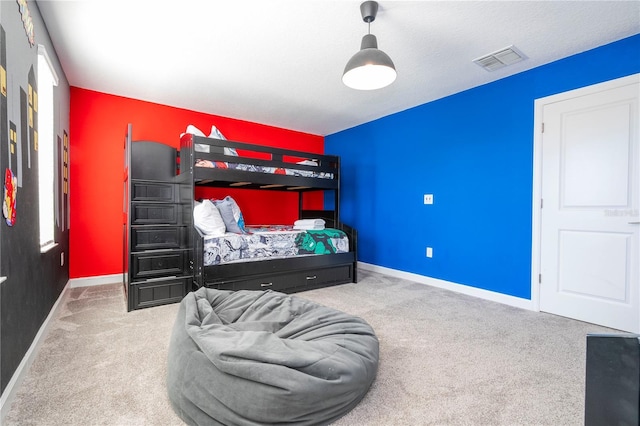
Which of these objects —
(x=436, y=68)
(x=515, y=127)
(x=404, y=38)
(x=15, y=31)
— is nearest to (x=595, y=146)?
(x=515, y=127)

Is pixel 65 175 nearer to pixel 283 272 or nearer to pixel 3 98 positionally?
pixel 3 98

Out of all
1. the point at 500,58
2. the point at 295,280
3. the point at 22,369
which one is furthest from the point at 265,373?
the point at 500,58

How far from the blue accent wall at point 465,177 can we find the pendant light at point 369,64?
989 mm

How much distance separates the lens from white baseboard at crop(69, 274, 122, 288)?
11.3 feet

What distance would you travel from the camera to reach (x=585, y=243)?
8.59 ft

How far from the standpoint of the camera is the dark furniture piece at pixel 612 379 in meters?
0.67

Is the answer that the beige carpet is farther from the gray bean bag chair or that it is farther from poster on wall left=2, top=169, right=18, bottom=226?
poster on wall left=2, top=169, right=18, bottom=226

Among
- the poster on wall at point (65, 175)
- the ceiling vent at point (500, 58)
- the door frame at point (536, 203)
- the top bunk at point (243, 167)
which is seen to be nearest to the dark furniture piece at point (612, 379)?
the door frame at point (536, 203)

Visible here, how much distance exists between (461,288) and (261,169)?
264cm

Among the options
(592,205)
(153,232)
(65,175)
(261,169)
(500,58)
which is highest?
(500,58)

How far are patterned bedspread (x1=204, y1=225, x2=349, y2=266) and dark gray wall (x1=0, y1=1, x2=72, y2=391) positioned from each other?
47.5 inches

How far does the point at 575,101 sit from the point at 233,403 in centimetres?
340

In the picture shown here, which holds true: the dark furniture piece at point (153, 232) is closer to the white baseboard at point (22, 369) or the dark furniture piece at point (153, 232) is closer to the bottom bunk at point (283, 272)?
the bottom bunk at point (283, 272)

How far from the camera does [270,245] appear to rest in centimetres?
326
